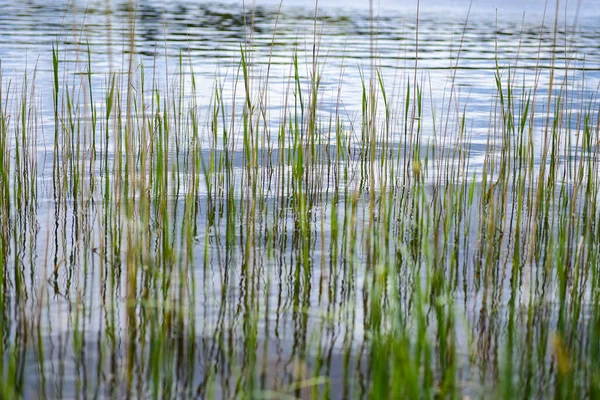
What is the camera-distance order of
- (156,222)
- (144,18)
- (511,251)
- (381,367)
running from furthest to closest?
(144,18) < (156,222) < (511,251) < (381,367)

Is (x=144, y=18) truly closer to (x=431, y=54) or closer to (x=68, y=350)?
(x=431, y=54)

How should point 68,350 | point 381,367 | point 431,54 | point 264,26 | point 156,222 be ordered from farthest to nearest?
point 264,26, point 431,54, point 156,222, point 68,350, point 381,367

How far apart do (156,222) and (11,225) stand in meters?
0.71

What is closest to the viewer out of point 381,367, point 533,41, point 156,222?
point 381,367

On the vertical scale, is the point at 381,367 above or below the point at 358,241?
above

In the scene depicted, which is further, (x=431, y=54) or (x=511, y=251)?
(x=431, y=54)

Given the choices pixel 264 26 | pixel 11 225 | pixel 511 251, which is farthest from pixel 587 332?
pixel 264 26

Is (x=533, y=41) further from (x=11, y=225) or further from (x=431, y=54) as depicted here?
(x=11, y=225)

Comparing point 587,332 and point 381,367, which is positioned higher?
point 381,367

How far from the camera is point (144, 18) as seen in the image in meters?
24.7

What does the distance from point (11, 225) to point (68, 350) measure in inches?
57.9

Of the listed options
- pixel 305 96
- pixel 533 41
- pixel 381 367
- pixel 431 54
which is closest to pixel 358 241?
pixel 381 367

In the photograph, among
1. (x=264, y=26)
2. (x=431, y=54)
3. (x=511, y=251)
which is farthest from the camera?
(x=264, y=26)

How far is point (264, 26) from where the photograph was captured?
23219 mm
